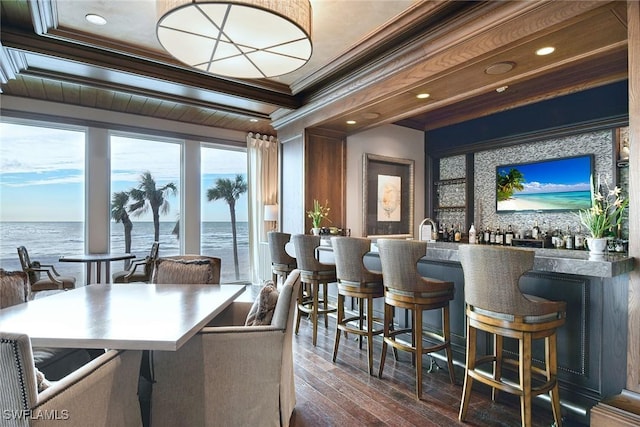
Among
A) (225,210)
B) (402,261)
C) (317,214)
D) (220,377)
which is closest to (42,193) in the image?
(225,210)

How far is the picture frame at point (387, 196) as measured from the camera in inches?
231

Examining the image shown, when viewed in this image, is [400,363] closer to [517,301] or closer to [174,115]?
[517,301]

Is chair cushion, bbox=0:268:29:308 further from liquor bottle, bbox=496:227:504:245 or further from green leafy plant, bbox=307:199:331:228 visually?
liquor bottle, bbox=496:227:504:245

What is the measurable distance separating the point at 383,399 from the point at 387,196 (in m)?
3.93

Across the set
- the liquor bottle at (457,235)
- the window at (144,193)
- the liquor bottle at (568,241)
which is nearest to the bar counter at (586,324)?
the liquor bottle at (568,241)

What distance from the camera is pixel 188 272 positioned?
3.11 meters

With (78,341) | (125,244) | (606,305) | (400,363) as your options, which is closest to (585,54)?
(606,305)

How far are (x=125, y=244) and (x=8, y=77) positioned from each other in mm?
2820

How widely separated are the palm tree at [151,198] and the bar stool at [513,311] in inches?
214

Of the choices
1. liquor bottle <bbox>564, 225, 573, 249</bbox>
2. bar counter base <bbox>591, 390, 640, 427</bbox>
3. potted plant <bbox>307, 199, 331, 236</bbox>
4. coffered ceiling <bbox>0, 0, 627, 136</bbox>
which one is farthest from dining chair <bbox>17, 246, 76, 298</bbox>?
liquor bottle <bbox>564, 225, 573, 249</bbox>

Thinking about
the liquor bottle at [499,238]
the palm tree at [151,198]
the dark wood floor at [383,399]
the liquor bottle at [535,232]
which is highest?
the palm tree at [151,198]

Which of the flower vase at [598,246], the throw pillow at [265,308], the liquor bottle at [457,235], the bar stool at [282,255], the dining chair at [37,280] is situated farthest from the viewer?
the liquor bottle at [457,235]

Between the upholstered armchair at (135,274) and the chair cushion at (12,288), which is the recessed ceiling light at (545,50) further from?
the upholstered armchair at (135,274)

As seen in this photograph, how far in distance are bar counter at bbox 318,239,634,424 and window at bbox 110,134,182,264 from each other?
520 cm
